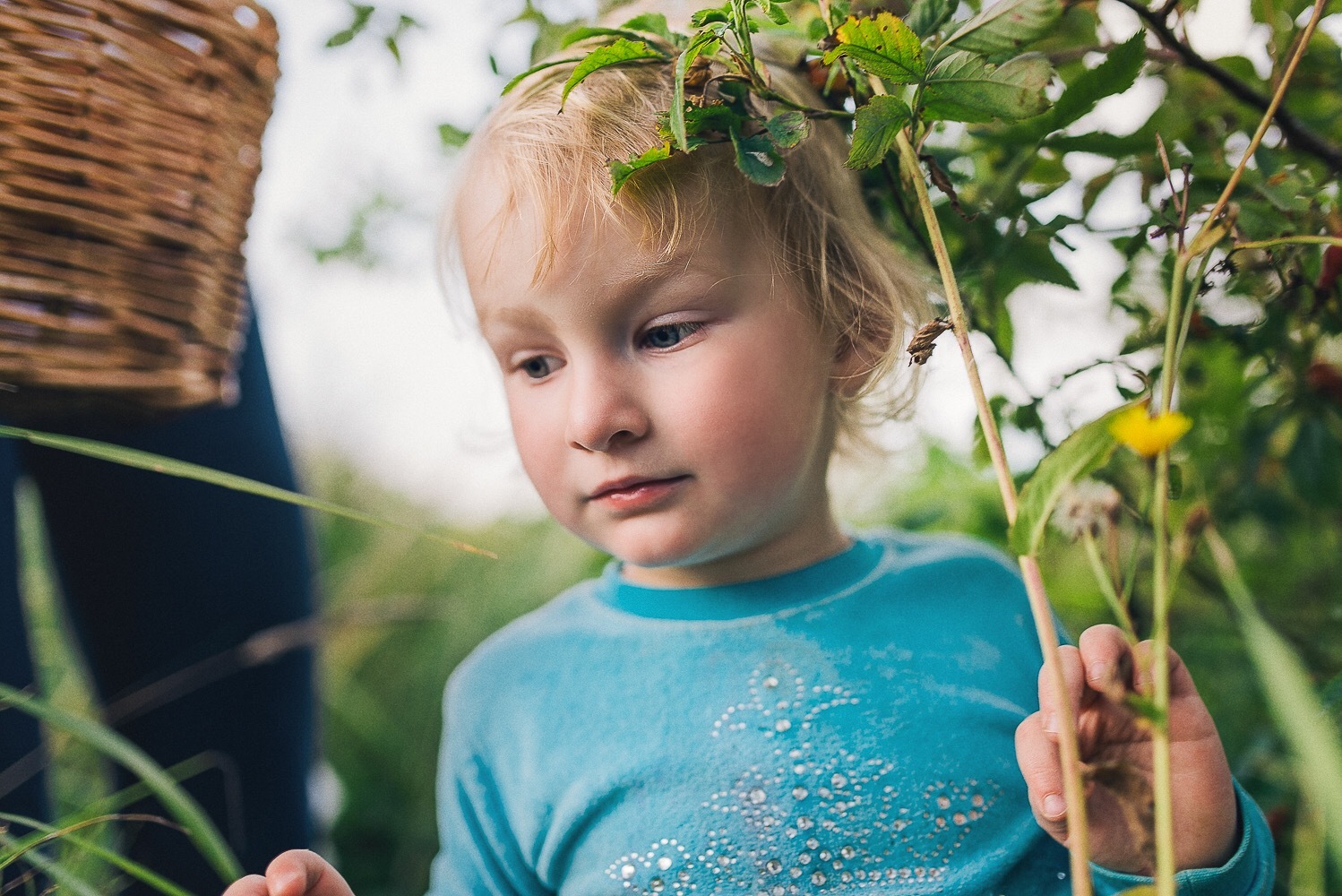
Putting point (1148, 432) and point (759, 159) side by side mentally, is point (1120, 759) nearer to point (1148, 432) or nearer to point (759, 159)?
point (1148, 432)

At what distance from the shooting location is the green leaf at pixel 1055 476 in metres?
0.54

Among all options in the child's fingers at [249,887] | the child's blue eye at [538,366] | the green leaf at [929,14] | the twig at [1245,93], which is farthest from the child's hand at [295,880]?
the twig at [1245,93]

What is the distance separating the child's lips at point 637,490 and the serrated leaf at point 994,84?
1.38 ft

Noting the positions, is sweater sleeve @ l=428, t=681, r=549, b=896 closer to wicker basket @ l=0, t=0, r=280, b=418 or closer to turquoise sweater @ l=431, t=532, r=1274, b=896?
turquoise sweater @ l=431, t=532, r=1274, b=896

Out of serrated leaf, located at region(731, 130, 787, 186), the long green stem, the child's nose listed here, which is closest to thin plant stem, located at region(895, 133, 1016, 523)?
the long green stem

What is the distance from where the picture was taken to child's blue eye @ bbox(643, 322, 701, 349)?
0.95 meters

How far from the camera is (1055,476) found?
1.83 feet

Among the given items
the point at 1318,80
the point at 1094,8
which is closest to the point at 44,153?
the point at 1094,8

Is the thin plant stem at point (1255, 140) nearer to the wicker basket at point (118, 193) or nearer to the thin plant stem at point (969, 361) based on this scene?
the thin plant stem at point (969, 361)

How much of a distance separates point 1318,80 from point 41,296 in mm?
1261

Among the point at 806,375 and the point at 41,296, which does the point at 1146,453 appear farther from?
the point at 41,296

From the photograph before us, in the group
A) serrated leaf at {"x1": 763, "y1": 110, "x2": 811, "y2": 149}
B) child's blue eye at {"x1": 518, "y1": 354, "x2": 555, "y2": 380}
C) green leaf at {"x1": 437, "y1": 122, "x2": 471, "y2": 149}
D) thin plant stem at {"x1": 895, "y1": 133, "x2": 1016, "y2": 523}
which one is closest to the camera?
thin plant stem at {"x1": 895, "y1": 133, "x2": 1016, "y2": 523}

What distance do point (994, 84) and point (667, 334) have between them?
1.24 ft

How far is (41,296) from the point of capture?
89 cm
